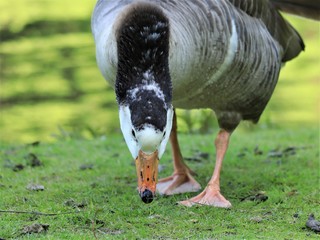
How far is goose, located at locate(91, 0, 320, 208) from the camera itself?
466 centimetres

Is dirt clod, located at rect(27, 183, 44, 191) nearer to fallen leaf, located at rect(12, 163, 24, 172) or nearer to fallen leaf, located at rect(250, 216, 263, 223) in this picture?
fallen leaf, located at rect(12, 163, 24, 172)

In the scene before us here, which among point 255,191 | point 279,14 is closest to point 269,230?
point 255,191

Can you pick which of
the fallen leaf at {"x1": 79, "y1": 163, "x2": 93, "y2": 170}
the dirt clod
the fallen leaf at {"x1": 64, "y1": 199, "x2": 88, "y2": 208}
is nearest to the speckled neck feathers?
the fallen leaf at {"x1": 64, "y1": 199, "x2": 88, "y2": 208}

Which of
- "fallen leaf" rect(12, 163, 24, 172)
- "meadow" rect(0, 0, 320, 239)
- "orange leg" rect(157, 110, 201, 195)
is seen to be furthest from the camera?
"fallen leaf" rect(12, 163, 24, 172)

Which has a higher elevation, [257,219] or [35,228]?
[35,228]

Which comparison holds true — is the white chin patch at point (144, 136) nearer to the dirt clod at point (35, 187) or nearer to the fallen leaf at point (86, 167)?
the dirt clod at point (35, 187)

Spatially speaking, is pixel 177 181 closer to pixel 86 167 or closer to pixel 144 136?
pixel 86 167

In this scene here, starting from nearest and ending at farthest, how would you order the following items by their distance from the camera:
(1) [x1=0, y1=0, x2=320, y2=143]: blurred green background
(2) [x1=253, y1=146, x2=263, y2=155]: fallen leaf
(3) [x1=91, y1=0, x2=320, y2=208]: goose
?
(3) [x1=91, y1=0, x2=320, y2=208]: goose
(2) [x1=253, y1=146, x2=263, y2=155]: fallen leaf
(1) [x1=0, y1=0, x2=320, y2=143]: blurred green background

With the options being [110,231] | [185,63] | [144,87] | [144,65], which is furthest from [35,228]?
[185,63]

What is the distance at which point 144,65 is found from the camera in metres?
4.68

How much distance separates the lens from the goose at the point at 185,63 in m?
4.66

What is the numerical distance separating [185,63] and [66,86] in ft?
31.5

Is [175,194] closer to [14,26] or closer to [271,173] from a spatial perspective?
[271,173]

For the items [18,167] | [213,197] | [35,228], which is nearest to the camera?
[35,228]
